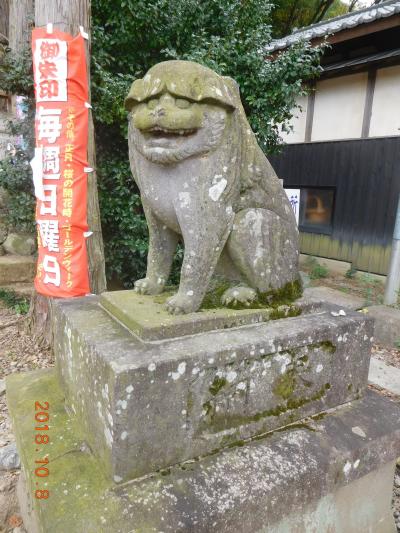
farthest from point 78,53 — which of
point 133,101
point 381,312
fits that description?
point 381,312

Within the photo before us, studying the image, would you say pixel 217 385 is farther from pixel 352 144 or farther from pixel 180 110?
pixel 352 144

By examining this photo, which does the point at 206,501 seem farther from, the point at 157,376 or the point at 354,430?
the point at 354,430

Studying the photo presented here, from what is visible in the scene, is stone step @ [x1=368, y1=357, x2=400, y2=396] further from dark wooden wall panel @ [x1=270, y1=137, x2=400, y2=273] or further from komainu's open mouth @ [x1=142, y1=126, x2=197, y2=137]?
dark wooden wall panel @ [x1=270, y1=137, x2=400, y2=273]

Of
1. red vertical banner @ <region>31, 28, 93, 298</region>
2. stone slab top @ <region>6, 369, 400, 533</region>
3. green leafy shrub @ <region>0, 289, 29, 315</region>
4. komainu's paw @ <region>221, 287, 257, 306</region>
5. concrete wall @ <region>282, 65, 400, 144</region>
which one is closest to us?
stone slab top @ <region>6, 369, 400, 533</region>

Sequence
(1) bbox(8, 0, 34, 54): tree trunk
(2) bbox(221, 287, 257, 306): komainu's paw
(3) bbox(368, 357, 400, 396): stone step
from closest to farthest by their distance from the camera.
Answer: (2) bbox(221, 287, 257, 306): komainu's paw → (3) bbox(368, 357, 400, 396): stone step → (1) bbox(8, 0, 34, 54): tree trunk

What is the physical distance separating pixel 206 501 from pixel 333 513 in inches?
29.3

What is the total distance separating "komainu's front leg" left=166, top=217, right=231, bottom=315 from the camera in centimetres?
154

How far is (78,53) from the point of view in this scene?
114 inches

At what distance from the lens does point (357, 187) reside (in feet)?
21.7

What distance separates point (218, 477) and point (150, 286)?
872mm

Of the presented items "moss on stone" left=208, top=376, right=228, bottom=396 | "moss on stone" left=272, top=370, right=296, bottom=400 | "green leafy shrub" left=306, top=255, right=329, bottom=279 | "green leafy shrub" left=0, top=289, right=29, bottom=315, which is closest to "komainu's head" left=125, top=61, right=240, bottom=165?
"moss on stone" left=208, top=376, right=228, bottom=396

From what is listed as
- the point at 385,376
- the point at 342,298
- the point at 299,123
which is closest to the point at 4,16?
the point at 299,123
